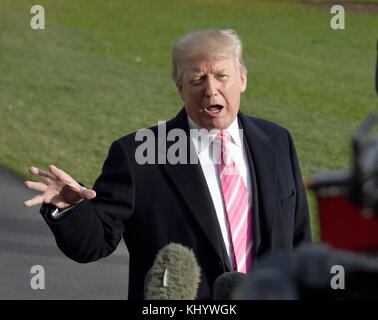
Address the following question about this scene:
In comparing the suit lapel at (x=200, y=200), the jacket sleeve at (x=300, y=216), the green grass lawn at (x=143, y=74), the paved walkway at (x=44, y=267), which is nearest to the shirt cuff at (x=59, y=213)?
the suit lapel at (x=200, y=200)

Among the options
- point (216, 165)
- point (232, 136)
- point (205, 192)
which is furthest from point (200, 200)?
point (232, 136)

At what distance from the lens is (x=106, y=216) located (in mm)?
2984

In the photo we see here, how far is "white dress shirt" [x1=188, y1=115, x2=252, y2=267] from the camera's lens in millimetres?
2738

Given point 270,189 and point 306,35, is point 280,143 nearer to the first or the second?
point 270,189

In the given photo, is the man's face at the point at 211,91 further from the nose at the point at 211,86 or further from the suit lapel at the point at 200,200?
the suit lapel at the point at 200,200

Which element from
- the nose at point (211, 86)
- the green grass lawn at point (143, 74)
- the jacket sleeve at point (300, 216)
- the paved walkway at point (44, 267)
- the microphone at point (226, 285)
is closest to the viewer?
the microphone at point (226, 285)

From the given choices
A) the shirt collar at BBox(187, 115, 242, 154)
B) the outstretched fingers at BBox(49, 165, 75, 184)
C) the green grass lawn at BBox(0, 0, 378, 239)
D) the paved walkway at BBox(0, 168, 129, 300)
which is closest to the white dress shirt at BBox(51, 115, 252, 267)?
the shirt collar at BBox(187, 115, 242, 154)

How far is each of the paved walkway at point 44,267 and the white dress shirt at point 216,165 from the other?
471 centimetres

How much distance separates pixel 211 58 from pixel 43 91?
13161 mm

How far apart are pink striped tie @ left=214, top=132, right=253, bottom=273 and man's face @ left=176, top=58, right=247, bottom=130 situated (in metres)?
0.19

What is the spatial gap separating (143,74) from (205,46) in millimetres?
14532

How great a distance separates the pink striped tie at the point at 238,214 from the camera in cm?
266

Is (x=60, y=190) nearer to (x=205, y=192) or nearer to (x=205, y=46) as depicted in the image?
(x=205, y=192)

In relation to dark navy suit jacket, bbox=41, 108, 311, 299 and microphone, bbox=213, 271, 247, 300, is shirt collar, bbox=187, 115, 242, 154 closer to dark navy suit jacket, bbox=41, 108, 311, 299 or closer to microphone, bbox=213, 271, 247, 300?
dark navy suit jacket, bbox=41, 108, 311, 299
